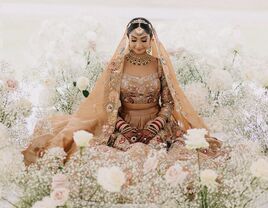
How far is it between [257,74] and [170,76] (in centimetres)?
36

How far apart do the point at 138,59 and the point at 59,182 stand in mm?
1174

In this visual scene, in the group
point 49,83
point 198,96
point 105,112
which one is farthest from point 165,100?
point 49,83

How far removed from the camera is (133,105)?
249 centimetres

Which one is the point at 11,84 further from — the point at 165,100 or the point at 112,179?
the point at 112,179

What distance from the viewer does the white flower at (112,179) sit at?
130 centimetres

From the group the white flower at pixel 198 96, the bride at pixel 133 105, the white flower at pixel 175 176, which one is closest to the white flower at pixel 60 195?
the white flower at pixel 175 176

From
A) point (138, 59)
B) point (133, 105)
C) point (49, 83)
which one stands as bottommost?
point (49, 83)

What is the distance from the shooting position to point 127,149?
234 cm

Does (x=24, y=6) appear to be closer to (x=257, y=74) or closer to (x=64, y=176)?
(x=257, y=74)

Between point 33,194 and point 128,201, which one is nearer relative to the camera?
point 33,194

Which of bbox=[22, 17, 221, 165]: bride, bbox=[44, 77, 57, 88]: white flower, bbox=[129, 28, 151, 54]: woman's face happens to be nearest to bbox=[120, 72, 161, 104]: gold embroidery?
bbox=[22, 17, 221, 165]: bride

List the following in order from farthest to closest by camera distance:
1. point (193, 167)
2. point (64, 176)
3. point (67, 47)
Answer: point (67, 47) → point (193, 167) → point (64, 176)

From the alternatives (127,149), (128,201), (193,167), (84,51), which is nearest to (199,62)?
(84,51)

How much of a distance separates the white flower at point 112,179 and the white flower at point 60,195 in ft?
0.27
